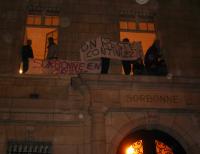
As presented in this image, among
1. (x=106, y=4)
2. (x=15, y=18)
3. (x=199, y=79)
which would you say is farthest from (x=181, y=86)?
(x=15, y=18)

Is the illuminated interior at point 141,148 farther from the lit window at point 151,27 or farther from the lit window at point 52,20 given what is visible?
the lit window at point 52,20

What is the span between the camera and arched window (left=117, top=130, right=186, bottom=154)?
12.5m

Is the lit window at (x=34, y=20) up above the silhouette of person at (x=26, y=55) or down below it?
above

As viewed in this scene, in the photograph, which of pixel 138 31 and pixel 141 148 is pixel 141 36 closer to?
pixel 138 31

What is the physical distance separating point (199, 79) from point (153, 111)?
6.39ft

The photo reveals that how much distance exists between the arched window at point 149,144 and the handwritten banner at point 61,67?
2.63 meters

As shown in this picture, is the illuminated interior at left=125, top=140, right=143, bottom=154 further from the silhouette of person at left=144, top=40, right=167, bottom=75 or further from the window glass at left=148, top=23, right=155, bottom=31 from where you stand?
the window glass at left=148, top=23, right=155, bottom=31

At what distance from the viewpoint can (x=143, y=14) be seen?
15516 millimetres

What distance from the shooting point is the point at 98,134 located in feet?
38.9

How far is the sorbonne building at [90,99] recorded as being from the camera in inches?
475

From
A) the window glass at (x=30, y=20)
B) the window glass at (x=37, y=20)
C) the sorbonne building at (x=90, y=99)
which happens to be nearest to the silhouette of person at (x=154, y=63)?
the sorbonne building at (x=90, y=99)

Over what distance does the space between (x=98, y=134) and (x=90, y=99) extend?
1.23m

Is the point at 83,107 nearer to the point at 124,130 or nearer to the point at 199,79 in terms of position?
the point at 124,130

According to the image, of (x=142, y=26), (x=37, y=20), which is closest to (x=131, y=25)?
(x=142, y=26)
